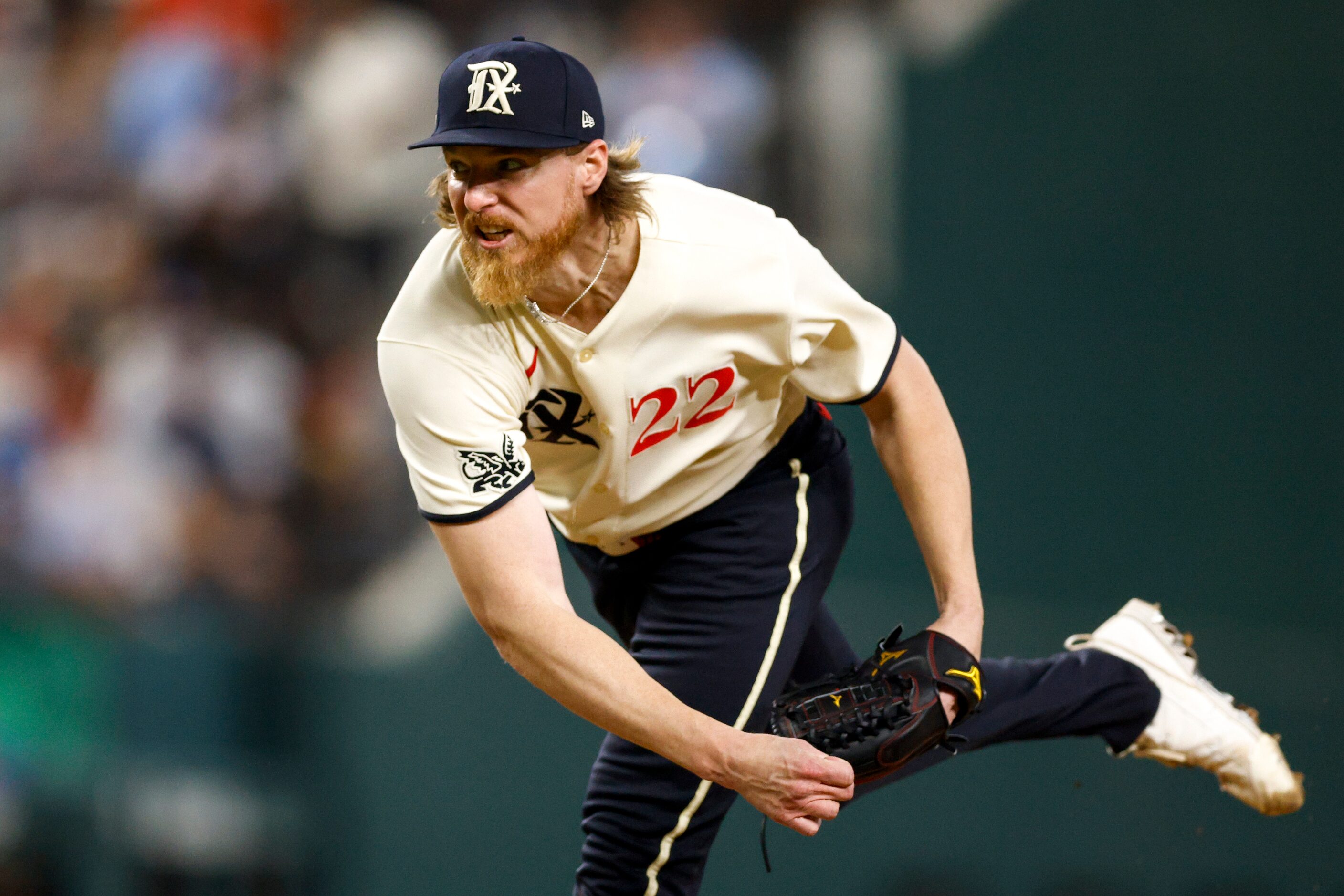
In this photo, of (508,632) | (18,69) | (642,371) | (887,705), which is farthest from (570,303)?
(18,69)

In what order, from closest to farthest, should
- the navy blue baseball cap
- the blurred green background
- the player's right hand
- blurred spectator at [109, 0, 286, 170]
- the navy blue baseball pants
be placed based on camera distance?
the player's right hand → the navy blue baseball cap → the navy blue baseball pants → the blurred green background → blurred spectator at [109, 0, 286, 170]

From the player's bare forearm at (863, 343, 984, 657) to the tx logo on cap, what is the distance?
1.00 metres

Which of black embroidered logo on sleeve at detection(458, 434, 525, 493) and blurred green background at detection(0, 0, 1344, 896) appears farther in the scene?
blurred green background at detection(0, 0, 1344, 896)

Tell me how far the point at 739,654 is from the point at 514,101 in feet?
4.02

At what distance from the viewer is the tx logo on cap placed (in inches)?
108

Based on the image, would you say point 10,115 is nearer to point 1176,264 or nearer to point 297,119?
point 297,119

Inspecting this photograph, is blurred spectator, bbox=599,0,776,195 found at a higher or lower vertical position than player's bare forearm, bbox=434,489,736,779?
higher

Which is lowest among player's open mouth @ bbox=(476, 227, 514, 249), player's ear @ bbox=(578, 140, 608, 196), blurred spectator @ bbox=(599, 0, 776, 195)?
player's open mouth @ bbox=(476, 227, 514, 249)

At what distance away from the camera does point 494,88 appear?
2752 millimetres

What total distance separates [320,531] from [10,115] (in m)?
3.46

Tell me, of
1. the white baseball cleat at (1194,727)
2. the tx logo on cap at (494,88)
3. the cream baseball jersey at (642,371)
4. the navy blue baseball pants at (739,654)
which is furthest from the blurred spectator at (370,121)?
the white baseball cleat at (1194,727)

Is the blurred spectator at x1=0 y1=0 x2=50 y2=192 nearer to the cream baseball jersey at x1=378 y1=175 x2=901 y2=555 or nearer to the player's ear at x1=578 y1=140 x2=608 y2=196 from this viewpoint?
the cream baseball jersey at x1=378 y1=175 x2=901 y2=555

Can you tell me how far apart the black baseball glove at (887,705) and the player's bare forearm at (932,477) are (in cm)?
13

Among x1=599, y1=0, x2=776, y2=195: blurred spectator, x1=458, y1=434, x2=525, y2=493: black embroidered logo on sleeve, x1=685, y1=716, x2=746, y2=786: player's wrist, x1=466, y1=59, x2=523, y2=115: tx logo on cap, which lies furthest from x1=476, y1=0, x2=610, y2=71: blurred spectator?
x1=685, y1=716, x2=746, y2=786: player's wrist
